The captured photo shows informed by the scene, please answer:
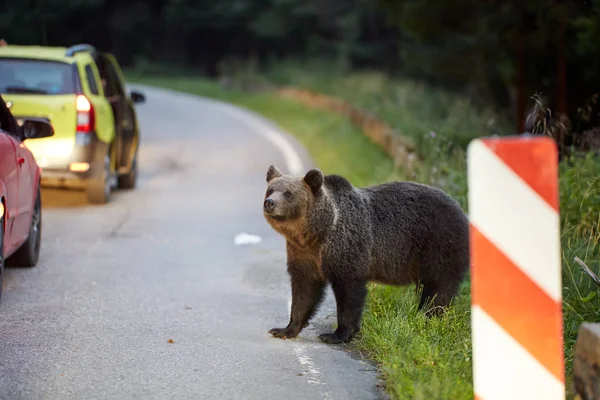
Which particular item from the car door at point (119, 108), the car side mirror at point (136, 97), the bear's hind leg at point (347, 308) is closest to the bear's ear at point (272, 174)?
the bear's hind leg at point (347, 308)

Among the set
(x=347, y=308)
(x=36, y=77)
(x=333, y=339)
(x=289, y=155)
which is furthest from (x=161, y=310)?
(x=289, y=155)

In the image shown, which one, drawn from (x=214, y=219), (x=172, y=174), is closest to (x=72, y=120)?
(x=214, y=219)

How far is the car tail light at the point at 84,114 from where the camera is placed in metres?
14.1

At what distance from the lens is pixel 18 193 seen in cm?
929

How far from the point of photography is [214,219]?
13.8m

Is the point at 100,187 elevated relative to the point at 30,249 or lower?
lower

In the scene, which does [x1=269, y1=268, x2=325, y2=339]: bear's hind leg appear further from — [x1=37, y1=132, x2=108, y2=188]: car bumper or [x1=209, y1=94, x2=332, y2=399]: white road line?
[x1=37, y1=132, x2=108, y2=188]: car bumper

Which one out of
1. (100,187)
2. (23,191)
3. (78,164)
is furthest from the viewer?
(100,187)

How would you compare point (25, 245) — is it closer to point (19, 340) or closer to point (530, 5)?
point (19, 340)

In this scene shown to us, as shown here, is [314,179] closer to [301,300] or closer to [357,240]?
[357,240]

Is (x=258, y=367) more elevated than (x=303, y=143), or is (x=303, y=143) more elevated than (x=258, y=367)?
(x=258, y=367)

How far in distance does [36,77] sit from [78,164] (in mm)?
1196

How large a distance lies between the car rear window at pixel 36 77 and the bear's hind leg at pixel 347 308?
7.49 m

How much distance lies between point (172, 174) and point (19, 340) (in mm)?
11270
